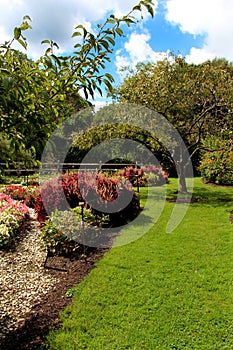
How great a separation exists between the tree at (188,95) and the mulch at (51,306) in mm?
6309

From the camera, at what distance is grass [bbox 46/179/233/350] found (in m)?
2.74

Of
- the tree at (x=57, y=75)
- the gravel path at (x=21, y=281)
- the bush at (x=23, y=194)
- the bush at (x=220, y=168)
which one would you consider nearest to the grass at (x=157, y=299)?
the gravel path at (x=21, y=281)

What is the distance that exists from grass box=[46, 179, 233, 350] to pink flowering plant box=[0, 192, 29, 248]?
204 cm

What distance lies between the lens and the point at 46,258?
472 centimetres

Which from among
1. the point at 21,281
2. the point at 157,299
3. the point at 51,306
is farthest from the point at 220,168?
the point at 51,306

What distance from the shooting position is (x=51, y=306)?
339 cm

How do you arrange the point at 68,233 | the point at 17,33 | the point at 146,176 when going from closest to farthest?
the point at 17,33
the point at 68,233
the point at 146,176

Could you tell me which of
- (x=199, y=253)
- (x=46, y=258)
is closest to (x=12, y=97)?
(x=46, y=258)

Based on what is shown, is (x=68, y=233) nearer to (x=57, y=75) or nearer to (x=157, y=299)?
(x=157, y=299)

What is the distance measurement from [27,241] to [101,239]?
150cm

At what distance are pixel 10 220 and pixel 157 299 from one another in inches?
151

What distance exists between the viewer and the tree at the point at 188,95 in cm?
933

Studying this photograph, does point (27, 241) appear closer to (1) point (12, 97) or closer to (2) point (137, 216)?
(2) point (137, 216)

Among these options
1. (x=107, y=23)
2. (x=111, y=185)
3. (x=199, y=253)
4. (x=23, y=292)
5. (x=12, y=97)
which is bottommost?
(x=23, y=292)
